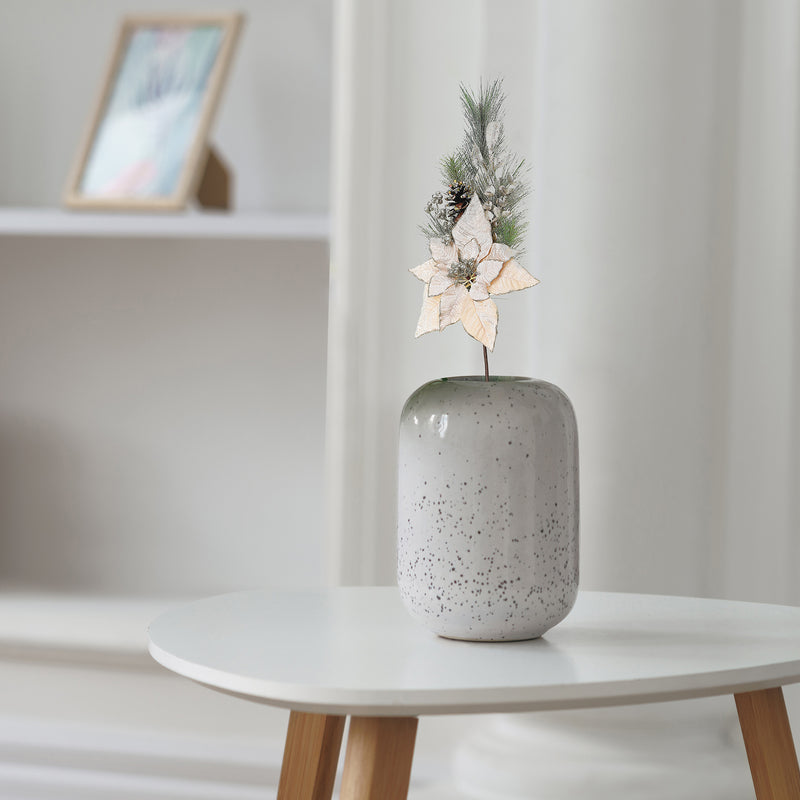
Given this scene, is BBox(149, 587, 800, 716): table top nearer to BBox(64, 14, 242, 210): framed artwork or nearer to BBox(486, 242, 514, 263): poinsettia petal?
BBox(486, 242, 514, 263): poinsettia petal

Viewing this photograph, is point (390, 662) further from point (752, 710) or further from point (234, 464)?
point (234, 464)

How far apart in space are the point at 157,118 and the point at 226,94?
0.60 feet

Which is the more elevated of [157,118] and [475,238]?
[157,118]

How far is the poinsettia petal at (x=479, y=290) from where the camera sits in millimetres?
893

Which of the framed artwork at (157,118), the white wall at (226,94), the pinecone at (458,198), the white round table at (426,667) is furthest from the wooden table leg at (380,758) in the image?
the white wall at (226,94)

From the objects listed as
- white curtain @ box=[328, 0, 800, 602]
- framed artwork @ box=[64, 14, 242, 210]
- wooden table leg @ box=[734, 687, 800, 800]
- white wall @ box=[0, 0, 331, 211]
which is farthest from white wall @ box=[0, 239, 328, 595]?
wooden table leg @ box=[734, 687, 800, 800]

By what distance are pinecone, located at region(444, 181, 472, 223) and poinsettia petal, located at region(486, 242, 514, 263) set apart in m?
0.04

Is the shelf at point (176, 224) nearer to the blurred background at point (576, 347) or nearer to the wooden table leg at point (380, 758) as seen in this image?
the blurred background at point (576, 347)

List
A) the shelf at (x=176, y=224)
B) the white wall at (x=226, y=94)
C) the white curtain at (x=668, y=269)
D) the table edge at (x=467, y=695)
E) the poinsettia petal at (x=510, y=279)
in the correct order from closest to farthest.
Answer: the table edge at (x=467, y=695), the poinsettia petal at (x=510, y=279), the white curtain at (x=668, y=269), the shelf at (x=176, y=224), the white wall at (x=226, y=94)

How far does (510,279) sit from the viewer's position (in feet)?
2.91

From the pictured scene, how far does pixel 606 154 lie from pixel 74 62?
0.94 metres

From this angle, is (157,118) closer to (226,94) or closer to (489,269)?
(226,94)

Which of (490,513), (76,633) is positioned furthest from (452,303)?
(76,633)

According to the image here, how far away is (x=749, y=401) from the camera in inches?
51.9
